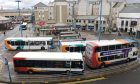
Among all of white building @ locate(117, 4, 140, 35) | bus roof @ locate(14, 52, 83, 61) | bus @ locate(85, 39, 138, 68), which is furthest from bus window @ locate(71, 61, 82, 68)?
white building @ locate(117, 4, 140, 35)

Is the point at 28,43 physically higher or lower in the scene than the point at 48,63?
higher

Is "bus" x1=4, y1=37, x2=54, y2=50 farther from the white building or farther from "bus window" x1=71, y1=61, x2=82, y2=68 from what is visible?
the white building

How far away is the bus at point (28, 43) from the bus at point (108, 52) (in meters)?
14.3

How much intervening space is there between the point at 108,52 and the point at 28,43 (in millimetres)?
19043

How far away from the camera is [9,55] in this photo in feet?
127

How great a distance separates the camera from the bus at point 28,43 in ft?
139

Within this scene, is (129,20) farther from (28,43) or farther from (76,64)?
(76,64)

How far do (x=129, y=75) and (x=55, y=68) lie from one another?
9.75 m

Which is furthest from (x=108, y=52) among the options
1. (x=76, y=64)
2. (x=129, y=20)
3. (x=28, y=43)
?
(x=129, y=20)

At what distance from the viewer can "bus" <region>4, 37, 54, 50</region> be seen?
42.3 m

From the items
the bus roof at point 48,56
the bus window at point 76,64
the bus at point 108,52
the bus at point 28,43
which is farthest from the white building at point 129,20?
the bus window at point 76,64

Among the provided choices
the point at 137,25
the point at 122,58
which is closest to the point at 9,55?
the point at 122,58

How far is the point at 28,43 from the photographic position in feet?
139

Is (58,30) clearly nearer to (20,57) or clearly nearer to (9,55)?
(9,55)
